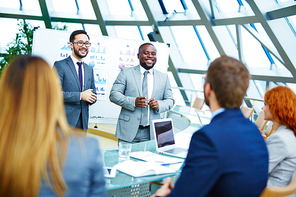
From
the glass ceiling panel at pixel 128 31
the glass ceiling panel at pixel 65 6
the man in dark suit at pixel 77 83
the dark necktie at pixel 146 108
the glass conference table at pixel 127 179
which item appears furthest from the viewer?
the glass ceiling panel at pixel 65 6

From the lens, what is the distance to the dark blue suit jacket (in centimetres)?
112

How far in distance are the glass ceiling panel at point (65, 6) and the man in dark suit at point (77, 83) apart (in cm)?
1003

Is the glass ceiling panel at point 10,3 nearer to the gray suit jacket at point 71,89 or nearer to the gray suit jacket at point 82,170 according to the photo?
the gray suit jacket at point 71,89

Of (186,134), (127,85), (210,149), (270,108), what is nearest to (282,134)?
(270,108)

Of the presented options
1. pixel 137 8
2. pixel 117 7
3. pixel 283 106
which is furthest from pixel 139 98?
pixel 117 7

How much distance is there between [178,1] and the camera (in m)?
9.34

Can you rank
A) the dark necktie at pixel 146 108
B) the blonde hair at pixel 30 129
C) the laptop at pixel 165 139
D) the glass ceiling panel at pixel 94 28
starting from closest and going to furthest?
the blonde hair at pixel 30 129, the laptop at pixel 165 139, the dark necktie at pixel 146 108, the glass ceiling panel at pixel 94 28

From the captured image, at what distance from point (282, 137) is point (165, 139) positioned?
0.93 metres

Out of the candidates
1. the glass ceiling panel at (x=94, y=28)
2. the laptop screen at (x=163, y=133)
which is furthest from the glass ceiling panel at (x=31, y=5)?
the laptop screen at (x=163, y=133)

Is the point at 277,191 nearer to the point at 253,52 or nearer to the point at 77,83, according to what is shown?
the point at 77,83

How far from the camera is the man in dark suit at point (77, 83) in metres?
2.67

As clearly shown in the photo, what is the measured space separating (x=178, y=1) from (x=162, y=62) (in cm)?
452

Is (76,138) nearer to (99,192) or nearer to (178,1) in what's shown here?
(99,192)

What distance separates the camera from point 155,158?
2100 millimetres
